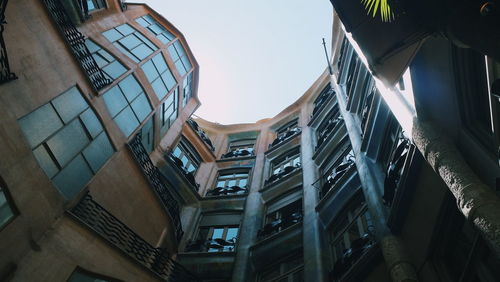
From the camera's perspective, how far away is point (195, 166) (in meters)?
20.8

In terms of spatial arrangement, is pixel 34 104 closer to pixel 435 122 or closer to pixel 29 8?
pixel 29 8

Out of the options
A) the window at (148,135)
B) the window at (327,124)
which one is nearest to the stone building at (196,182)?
the window at (148,135)

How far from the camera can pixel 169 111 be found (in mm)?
15914

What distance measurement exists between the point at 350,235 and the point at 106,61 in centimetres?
1033

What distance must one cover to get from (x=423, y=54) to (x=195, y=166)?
16.1 m

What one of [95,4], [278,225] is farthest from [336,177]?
[95,4]

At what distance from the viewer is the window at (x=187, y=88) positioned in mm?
18066

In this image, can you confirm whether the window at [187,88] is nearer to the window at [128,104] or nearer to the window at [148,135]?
the window at [148,135]

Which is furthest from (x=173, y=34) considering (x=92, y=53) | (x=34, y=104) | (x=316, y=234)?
(x=316, y=234)

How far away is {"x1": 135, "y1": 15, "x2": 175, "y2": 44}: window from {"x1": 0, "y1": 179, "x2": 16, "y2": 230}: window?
1173 cm

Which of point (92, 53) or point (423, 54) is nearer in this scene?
point (423, 54)

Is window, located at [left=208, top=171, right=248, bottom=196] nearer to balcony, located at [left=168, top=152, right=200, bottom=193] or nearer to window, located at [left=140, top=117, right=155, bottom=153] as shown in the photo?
balcony, located at [left=168, top=152, right=200, bottom=193]

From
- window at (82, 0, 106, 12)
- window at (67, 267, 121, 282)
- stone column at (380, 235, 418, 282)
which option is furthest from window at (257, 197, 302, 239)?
window at (82, 0, 106, 12)

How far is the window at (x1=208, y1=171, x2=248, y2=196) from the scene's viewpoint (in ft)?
61.8
